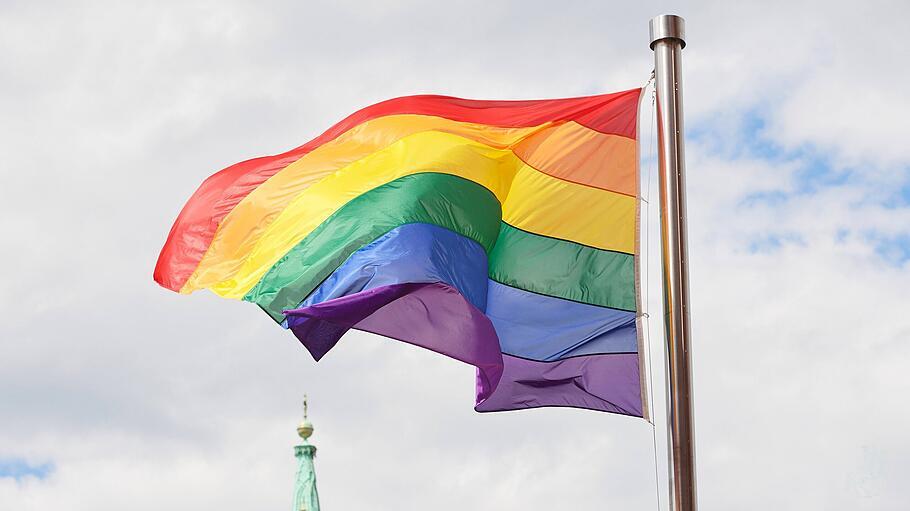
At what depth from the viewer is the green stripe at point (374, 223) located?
12.2 metres

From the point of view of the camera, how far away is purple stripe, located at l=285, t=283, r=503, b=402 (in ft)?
37.7

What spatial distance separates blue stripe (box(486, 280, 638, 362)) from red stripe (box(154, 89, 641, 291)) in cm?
145

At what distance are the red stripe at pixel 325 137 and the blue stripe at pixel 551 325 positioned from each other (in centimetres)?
145


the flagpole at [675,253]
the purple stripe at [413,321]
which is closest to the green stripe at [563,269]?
the purple stripe at [413,321]

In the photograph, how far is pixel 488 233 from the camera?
505 inches


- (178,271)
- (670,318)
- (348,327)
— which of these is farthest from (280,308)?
(670,318)

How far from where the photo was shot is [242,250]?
13.3m

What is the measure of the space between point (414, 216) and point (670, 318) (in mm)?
2540

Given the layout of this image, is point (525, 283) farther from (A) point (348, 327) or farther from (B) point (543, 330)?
(A) point (348, 327)

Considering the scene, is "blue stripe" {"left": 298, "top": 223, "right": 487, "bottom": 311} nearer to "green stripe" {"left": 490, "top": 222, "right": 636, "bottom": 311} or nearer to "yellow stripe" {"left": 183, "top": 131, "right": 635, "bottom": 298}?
"green stripe" {"left": 490, "top": 222, "right": 636, "bottom": 311}

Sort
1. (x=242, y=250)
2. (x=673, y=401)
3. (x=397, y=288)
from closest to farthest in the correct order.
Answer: (x=673, y=401), (x=397, y=288), (x=242, y=250)

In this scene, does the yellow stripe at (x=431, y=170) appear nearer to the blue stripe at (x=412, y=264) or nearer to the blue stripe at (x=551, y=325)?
the blue stripe at (x=551, y=325)

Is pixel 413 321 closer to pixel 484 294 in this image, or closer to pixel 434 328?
pixel 434 328

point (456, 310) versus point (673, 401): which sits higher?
point (456, 310)
